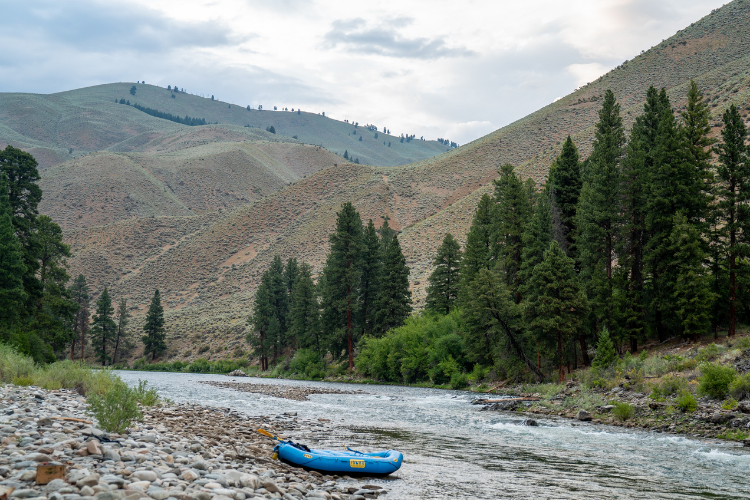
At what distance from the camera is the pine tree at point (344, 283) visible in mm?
56094

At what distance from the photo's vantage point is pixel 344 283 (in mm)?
56000

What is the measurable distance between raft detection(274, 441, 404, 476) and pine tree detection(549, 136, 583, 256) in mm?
31242

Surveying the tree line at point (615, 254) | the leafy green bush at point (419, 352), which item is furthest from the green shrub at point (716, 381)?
the leafy green bush at point (419, 352)

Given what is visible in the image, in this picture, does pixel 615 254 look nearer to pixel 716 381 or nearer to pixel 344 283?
pixel 716 381

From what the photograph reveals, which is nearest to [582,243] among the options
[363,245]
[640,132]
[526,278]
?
[526,278]

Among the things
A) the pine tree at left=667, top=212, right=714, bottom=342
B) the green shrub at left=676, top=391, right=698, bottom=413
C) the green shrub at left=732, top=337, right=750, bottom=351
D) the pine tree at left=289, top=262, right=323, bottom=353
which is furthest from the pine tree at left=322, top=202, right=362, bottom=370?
the green shrub at left=676, top=391, right=698, bottom=413

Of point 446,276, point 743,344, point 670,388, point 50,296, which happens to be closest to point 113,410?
point 670,388

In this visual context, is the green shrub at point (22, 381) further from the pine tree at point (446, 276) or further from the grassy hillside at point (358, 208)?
the grassy hillside at point (358, 208)

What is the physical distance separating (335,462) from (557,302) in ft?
77.1

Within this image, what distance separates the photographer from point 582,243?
119 feet

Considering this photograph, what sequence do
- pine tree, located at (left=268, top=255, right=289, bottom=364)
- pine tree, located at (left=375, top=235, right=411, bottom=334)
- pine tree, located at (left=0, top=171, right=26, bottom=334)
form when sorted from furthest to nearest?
1. pine tree, located at (left=268, top=255, right=289, bottom=364)
2. pine tree, located at (left=375, top=235, right=411, bottom=334)
3. pine tree, located at (left=0, top=171, right=26, bottom=334)

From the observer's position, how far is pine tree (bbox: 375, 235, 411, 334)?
5566 centimetres

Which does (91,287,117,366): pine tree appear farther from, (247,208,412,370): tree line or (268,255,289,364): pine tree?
(247,208,412,370): tree line

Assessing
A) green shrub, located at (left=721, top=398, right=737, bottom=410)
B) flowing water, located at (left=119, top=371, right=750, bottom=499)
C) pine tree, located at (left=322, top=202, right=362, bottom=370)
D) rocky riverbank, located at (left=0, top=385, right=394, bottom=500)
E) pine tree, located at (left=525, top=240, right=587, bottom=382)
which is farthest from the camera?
pine tree, located at (left=322, top=202, right=362, bottom=370)
